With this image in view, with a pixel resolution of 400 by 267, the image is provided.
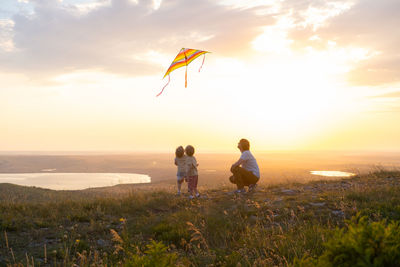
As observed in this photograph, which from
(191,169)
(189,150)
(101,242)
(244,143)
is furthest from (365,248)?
(191,169)

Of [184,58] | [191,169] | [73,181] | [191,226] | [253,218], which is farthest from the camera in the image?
[73,181]

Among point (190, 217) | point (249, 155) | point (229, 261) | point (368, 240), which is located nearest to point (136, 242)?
point (190, 217)

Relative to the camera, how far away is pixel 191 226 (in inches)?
288

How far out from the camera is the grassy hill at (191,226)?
5.34 metres

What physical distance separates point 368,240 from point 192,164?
9.76 metres

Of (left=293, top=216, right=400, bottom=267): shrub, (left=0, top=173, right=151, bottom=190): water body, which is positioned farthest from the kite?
(left=0, top=173, right=151, bottom=190): water body

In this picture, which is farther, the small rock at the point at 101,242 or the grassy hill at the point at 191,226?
the small rock at the point at 101,242

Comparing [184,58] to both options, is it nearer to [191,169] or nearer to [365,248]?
[191,169]

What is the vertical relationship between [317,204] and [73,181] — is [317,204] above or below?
above

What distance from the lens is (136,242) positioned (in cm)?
662

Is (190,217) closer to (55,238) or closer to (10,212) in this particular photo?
(55,238)

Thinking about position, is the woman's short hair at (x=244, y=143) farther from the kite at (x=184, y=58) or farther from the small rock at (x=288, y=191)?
the kite at (x=184, y=58)

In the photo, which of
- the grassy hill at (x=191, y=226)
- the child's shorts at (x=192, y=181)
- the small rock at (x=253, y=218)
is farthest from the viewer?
the child's shorts at (x=192, y=181)

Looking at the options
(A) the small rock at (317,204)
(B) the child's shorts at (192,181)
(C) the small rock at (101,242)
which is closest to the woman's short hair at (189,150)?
(B) the child's shorts at (192,181)
